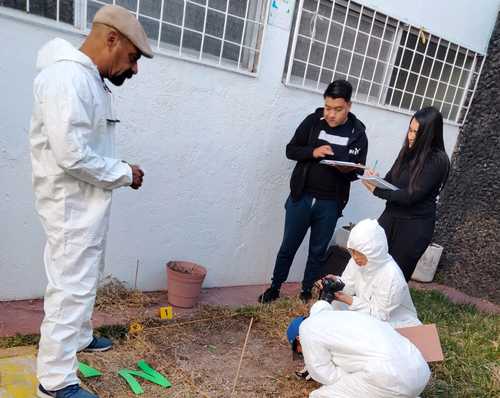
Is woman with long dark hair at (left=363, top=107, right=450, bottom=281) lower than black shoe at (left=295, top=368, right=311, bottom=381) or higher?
higher

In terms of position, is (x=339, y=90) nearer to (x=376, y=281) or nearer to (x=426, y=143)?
(x=426, y=143)

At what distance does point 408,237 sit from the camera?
316 centimetres

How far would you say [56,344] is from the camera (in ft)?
6.73

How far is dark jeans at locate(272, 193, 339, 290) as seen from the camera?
3.66 m

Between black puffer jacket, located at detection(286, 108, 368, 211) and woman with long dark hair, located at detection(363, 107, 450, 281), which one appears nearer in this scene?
woman with long dark hair, located at detection(363, 107, 450, 281)

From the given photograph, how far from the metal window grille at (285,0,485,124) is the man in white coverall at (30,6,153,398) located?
213cm

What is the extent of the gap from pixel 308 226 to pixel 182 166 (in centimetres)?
118

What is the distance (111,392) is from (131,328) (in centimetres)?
64

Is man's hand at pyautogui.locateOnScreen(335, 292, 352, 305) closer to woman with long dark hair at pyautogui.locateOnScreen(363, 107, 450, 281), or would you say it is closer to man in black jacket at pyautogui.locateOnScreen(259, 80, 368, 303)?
woman with long dark hair at pyautogui.locateOnScreen(363, 107, 450, 281)

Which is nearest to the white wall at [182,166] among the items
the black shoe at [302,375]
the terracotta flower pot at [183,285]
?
the terracotta flower pot at [183,285]

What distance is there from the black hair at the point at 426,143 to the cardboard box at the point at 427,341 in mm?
950

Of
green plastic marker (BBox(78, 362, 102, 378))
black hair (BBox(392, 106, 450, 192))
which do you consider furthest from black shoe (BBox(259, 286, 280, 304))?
green plastic marker (BBox(78, 362, 102, 378))

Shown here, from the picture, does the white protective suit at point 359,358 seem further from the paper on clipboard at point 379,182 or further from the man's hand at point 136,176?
the man's hand at point 136,176

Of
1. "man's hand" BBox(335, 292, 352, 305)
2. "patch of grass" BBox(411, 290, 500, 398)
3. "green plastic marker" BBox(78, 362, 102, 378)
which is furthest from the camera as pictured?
"patch of grass" BBox(411, 290, 500, 398)
